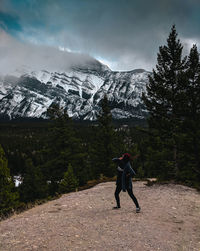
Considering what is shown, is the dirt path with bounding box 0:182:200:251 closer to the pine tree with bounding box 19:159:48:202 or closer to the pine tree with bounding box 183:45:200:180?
the pine tree with bounding box 183:45:200:180

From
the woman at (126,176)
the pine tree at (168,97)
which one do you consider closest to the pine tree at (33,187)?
the pine tree at (168,97)

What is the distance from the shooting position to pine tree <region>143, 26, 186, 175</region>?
531 inches

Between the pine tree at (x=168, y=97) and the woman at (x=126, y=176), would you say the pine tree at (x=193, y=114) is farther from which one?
the woman at (x=126, y=176)

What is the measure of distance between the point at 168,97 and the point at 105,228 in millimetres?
10760

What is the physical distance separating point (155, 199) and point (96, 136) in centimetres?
1544

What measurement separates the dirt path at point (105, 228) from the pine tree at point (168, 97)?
5.34 m

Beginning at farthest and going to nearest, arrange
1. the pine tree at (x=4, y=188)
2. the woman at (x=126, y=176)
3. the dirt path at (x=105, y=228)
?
the pine tree at (x=4, y=188)
the woman at (x=126, y=176)
the dirt path at (x=105, y=228)

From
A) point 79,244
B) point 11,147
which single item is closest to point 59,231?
point 79,244

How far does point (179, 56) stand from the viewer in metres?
14.5

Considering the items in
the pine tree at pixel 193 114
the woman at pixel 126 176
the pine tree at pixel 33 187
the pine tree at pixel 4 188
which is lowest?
the pine tree at pixel 33 187

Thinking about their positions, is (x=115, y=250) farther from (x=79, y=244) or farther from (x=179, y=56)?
(x=179, y=56)

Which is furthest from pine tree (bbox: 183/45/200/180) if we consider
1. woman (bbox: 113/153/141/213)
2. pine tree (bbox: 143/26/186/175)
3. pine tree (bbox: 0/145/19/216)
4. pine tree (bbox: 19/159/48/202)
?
pine tree (bbox: 19/159/48/202)

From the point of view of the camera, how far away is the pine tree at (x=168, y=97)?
44.3 feet

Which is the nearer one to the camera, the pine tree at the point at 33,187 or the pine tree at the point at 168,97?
the pine tree at the point at 168,97
